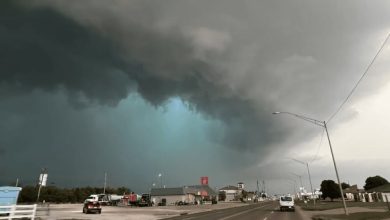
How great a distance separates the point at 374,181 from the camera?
16475cm

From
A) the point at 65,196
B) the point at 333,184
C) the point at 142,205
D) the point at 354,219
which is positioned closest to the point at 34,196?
the point at 65,196

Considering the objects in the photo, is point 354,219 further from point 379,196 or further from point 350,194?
point 350,194

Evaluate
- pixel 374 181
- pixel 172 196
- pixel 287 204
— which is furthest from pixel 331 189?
pixel 287 204

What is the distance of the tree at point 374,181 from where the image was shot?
160625mm

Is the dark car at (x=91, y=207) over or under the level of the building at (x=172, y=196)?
under

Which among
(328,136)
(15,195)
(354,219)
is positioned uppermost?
(328,136)

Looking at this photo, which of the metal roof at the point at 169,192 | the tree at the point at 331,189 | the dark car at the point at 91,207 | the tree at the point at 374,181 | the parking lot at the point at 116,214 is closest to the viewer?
the parking lot at the point at 116,214

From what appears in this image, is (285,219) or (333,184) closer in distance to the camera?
(285,219)

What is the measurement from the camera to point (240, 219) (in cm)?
3369

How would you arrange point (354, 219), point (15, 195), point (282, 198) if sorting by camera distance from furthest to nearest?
point (282, 198) → point (15, 195) → point (354, 219)

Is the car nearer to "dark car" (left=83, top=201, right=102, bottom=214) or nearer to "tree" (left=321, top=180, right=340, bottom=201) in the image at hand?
"dark car" (left=83, top=201, right=102, bottom=214)

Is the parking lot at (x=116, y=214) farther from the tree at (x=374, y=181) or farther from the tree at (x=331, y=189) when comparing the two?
the tree at (x=374, y=181)

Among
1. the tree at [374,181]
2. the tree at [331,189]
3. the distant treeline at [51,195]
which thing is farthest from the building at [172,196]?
the tree at [374,181]

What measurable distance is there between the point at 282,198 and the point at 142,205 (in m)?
41.9
